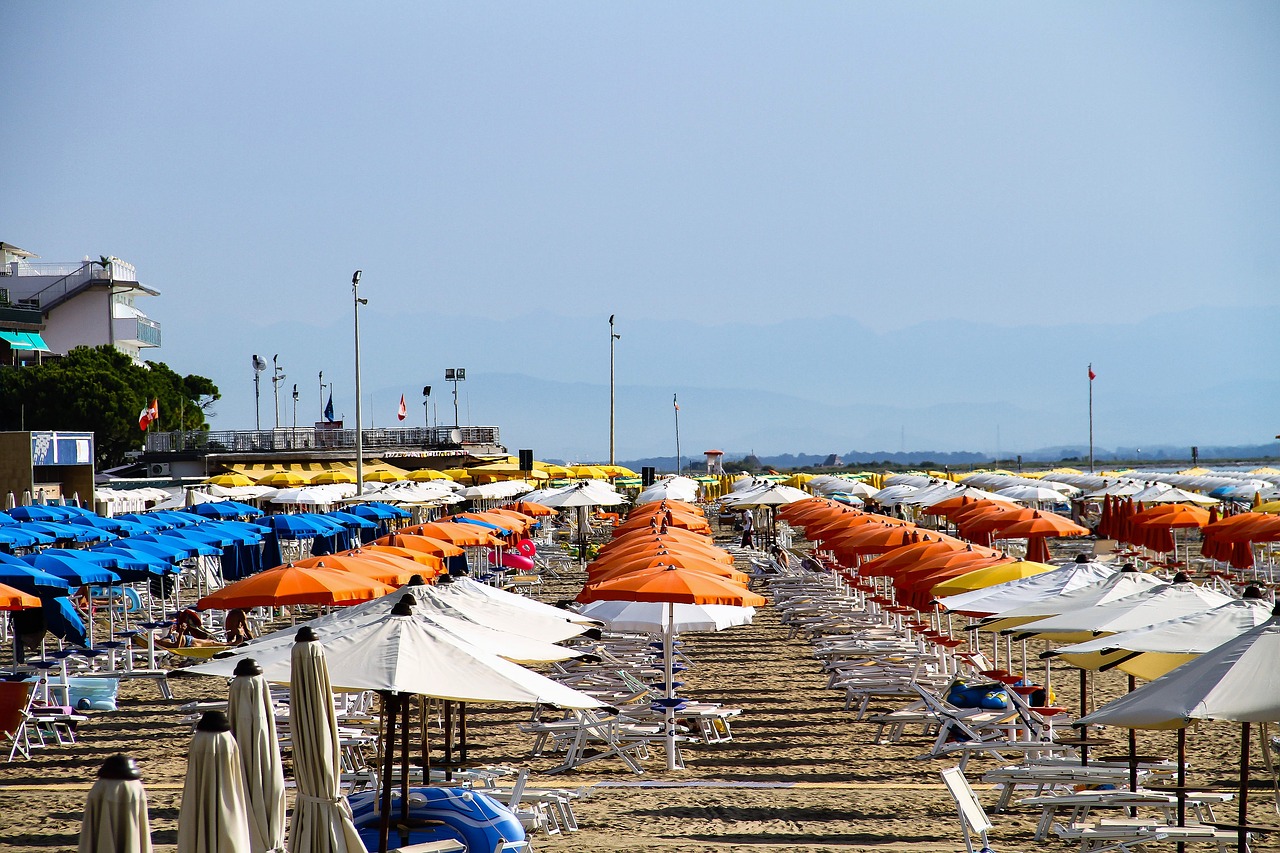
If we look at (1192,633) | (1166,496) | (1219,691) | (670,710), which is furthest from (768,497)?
(1219,691)

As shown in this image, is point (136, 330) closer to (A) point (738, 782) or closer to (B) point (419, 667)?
(A) point (738, 782)

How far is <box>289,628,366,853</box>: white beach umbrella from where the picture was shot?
6605 millimetres

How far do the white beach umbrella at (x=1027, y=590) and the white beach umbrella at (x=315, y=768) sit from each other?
20.1 feet

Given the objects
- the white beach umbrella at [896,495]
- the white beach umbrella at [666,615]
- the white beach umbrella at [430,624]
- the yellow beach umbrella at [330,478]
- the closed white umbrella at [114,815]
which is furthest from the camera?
the yellow beach umbrella at [330,478]

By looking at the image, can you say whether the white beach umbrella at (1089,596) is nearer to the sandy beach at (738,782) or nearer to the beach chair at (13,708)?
the sandy beach at (738,782)

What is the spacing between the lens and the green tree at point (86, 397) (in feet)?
216

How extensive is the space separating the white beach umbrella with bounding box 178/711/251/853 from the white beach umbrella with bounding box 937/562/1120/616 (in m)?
7.12

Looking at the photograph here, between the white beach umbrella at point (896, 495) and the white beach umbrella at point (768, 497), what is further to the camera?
the white beach umbrella at point (896, 495)

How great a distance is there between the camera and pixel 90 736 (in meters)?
12.7

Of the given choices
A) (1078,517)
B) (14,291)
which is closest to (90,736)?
(1078,517)

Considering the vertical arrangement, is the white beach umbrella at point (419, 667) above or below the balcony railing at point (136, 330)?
below

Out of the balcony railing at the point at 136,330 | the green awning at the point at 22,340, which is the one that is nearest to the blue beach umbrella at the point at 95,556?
the green awning at the point at 22,340

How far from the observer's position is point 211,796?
5336 millimetres

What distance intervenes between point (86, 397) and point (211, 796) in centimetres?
6643
